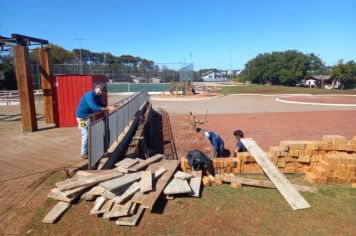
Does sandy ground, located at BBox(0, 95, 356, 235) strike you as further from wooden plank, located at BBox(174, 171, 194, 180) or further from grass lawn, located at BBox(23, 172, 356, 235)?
wooden plank, located at BBox(174, 171, 194, 180)

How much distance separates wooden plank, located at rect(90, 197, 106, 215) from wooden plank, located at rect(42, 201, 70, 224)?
43 centimetres

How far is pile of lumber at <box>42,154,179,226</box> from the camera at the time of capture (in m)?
4.29

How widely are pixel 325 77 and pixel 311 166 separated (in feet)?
297

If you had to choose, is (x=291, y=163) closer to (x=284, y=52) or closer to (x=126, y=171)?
(x=126, y=171)

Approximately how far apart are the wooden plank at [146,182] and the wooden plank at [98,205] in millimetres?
583

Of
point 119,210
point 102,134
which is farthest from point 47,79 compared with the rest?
point 119,210

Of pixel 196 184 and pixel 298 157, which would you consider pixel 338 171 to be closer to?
pixel 298 157

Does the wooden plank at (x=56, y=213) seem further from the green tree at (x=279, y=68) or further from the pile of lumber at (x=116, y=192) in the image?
the green tree at (x=279, y=68)

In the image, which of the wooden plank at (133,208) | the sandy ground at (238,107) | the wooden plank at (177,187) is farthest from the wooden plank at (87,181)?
the sandy ground at (238,107)

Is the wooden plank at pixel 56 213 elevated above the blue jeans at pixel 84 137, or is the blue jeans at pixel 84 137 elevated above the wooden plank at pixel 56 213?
the blue jeans at pixel 84 137

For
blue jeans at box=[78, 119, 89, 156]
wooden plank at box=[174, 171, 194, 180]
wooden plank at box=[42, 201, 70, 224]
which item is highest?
blue jeans at box=[78, 119, 89, 156]

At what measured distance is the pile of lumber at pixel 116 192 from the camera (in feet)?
14.1

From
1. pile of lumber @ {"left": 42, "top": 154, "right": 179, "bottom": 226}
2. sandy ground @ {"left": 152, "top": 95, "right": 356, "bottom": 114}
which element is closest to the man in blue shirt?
pile of lumber @ {"left": 42, "top": 154, "right": 179, "bottom": 226}

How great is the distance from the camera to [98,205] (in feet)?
14.5
